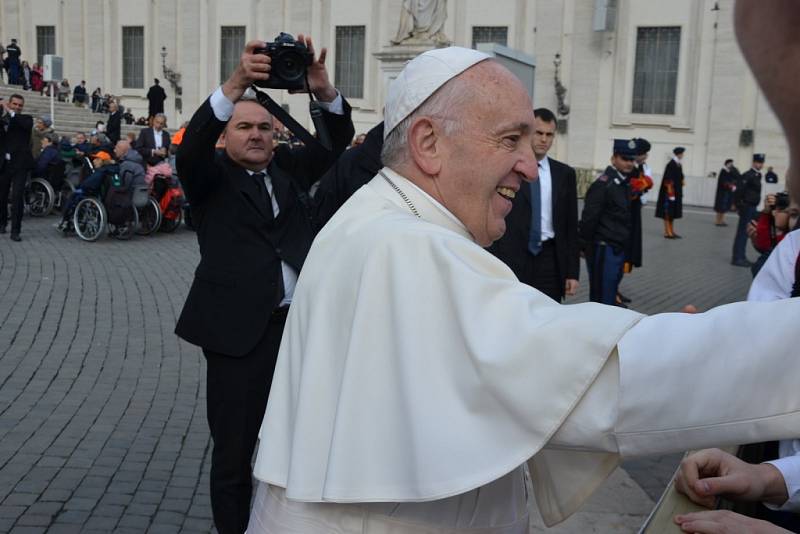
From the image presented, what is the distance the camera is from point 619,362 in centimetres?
140

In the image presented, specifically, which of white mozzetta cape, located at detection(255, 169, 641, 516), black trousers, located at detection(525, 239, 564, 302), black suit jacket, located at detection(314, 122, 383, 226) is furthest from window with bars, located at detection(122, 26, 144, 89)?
white mozzetta cape, located at detection(255, 169, 641, 516)

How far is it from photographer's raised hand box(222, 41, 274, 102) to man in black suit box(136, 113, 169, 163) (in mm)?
12524

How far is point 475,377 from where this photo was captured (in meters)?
1.48

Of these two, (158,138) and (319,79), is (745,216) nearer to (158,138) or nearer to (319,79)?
(158,138)

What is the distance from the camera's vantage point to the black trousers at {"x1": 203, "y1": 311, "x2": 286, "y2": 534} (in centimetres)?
365

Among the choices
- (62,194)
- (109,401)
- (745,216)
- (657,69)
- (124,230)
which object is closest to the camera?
(109,401)

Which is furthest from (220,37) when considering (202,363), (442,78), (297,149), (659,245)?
(442,78)

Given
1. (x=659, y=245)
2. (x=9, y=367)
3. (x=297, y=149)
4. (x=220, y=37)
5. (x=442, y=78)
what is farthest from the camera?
(x=220, y=37)

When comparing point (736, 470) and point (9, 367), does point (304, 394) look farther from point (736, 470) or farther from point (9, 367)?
point (9, 367)

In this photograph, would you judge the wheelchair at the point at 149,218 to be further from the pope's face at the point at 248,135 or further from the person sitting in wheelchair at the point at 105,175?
the pope's face at the point at 248,135

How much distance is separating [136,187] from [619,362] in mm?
13178

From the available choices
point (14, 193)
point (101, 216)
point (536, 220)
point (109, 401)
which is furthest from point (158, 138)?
point (536, 220)

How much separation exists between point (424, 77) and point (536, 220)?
15.2 feet

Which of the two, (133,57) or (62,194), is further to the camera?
(133,57)
